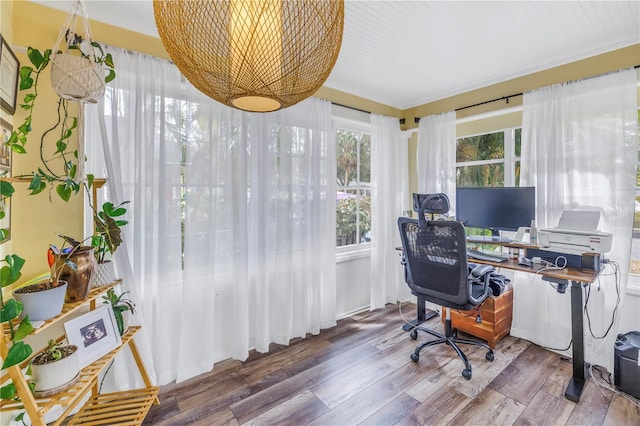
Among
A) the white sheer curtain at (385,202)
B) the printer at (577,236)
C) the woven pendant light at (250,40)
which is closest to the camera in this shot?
the woven pendant light at (250,40)

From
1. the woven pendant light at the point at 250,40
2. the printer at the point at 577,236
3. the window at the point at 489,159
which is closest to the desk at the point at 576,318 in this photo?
the printer at the point at 577,236

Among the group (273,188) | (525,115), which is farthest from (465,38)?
(273,188)

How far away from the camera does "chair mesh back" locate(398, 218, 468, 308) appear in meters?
1.93

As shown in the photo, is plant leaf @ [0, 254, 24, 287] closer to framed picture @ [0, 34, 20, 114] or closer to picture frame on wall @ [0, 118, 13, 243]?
picture frame on wall @ [0, 118, 13, 243]

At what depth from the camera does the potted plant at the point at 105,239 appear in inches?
55.0

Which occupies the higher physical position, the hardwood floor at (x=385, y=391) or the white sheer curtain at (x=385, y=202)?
the white sheer curtain at (x=385, y=202)

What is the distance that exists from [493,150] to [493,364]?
2.03 meters

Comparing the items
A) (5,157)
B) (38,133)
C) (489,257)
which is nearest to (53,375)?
(5,157)

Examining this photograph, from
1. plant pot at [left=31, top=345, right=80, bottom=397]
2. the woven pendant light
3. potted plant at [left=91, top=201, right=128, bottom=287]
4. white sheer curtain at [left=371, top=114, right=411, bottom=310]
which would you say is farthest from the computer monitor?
plant pot at [left=31, top=345, right=80, bottom=397]

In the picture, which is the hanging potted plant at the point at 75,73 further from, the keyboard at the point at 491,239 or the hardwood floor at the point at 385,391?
the keyboard at the point at 491,239

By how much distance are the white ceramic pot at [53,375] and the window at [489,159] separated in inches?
135

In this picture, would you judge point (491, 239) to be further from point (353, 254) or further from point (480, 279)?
point (353, 254)

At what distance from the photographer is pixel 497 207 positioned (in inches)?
98.6

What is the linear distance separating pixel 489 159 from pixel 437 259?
1623 millimetres
